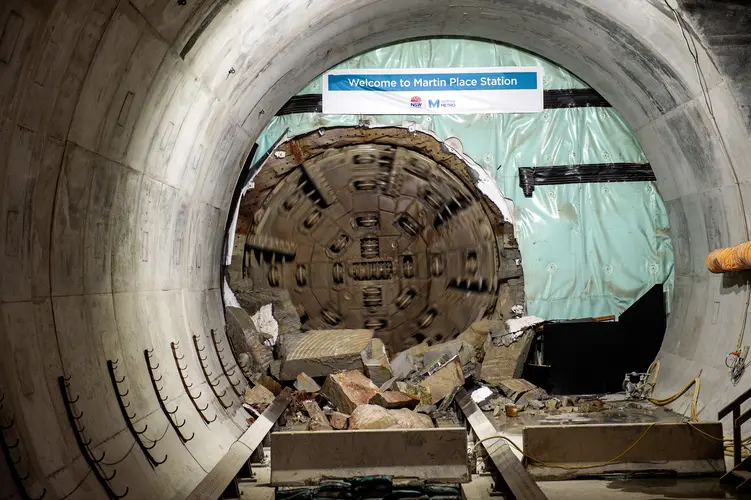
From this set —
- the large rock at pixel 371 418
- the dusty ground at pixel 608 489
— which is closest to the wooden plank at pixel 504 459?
the dusty ground at pixel 608 489

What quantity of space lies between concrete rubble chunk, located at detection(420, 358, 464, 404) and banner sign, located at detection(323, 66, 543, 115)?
284 cm

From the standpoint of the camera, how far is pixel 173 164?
232 inches

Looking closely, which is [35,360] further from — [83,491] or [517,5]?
[517,5]

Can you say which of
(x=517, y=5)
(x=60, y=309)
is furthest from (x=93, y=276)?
(x=517, y=5)

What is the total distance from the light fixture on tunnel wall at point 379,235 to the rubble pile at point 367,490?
4.26 meters

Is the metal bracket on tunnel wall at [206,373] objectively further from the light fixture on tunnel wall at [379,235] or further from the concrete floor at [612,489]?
the light fixture on tunnel wall at [379,235]

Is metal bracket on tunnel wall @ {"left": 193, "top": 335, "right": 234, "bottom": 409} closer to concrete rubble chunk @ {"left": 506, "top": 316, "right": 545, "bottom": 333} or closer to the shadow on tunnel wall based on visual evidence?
concrete rubble chunk @ {"left": 506, "top": 316, "right": 545, "bottom": 333}

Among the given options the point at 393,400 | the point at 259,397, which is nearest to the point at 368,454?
the point at 393,400

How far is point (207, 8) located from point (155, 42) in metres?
0.63

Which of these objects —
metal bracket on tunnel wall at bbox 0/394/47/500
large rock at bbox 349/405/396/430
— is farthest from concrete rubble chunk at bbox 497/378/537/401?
metal bracket on tunnel wall at bbox 0/394/47/500

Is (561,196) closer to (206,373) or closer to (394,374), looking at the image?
(394,374)

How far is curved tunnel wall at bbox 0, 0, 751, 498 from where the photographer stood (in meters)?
3.73

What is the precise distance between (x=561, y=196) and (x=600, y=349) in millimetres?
1740

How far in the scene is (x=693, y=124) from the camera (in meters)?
7.50
